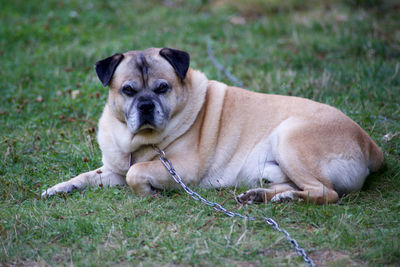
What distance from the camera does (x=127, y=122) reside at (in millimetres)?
4922

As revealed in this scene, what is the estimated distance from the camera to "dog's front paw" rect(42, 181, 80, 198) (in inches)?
188

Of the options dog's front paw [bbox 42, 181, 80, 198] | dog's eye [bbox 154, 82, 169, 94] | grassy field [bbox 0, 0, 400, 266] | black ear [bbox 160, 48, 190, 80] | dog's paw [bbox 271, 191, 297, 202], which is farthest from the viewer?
black ear [bbox 160, 48, 190, 80]

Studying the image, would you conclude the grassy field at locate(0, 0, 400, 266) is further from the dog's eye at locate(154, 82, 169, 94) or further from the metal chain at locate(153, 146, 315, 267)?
the dog's eye at locate(154, 82, 169, 94)

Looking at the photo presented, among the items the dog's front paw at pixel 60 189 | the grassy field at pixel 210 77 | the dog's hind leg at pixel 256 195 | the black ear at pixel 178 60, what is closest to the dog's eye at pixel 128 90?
the black ear at pixel 178 60

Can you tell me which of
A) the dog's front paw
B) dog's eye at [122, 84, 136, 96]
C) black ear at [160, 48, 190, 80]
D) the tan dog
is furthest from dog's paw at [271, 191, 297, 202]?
the dog's front paw

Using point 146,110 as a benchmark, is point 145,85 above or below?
above

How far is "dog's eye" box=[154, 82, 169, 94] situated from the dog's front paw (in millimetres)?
1368

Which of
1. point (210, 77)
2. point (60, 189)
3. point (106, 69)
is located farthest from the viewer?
point (210, 77)

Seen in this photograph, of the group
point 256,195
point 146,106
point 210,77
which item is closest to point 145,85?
point 146,106

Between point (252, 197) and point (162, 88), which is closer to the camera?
point (252, 197)

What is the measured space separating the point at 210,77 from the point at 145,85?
305 centimetres

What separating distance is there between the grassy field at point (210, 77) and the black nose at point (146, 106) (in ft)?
2.98

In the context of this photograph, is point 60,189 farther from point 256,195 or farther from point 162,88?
point 256,195

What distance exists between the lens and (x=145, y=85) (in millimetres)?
4898
